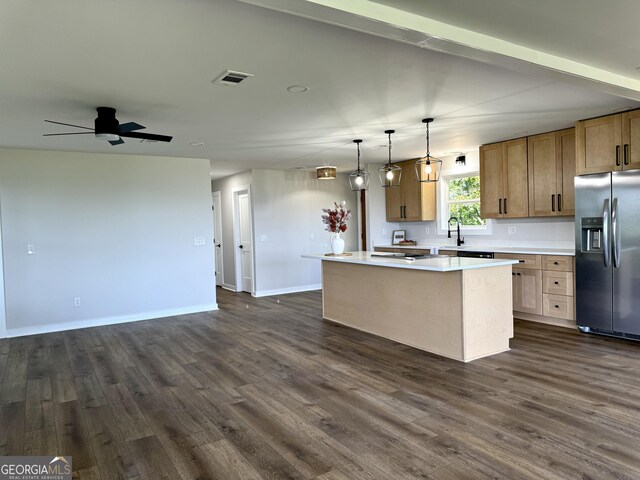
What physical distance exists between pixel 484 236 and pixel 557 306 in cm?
177

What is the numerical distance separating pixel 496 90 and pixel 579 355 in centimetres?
264

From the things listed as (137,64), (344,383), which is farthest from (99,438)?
(137,64)

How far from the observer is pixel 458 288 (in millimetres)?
3982

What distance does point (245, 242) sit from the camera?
860 cm

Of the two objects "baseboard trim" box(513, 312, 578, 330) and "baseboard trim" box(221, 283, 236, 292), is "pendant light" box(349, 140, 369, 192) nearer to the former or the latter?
"baseboard trim" box(513, 312, 578, 330)

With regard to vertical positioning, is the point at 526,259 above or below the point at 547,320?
above

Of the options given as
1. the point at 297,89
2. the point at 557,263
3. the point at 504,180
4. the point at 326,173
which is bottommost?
the point at 557,263

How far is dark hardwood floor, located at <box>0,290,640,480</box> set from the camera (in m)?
2.35

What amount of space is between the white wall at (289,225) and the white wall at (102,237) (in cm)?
138

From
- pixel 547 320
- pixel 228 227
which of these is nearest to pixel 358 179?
pixel 547 320

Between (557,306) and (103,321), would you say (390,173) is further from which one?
(103,321)

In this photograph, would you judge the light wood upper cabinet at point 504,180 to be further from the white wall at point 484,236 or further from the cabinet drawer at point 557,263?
the cabinet drawer at point 557,263

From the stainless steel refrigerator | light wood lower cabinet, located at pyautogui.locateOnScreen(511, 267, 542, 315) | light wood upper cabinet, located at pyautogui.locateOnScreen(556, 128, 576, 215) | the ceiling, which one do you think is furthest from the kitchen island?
light wood upper cabinet, located at pyautogui.locateOnScreen(556, 128, 576, 215)

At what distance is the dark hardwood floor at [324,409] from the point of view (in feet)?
7.72
